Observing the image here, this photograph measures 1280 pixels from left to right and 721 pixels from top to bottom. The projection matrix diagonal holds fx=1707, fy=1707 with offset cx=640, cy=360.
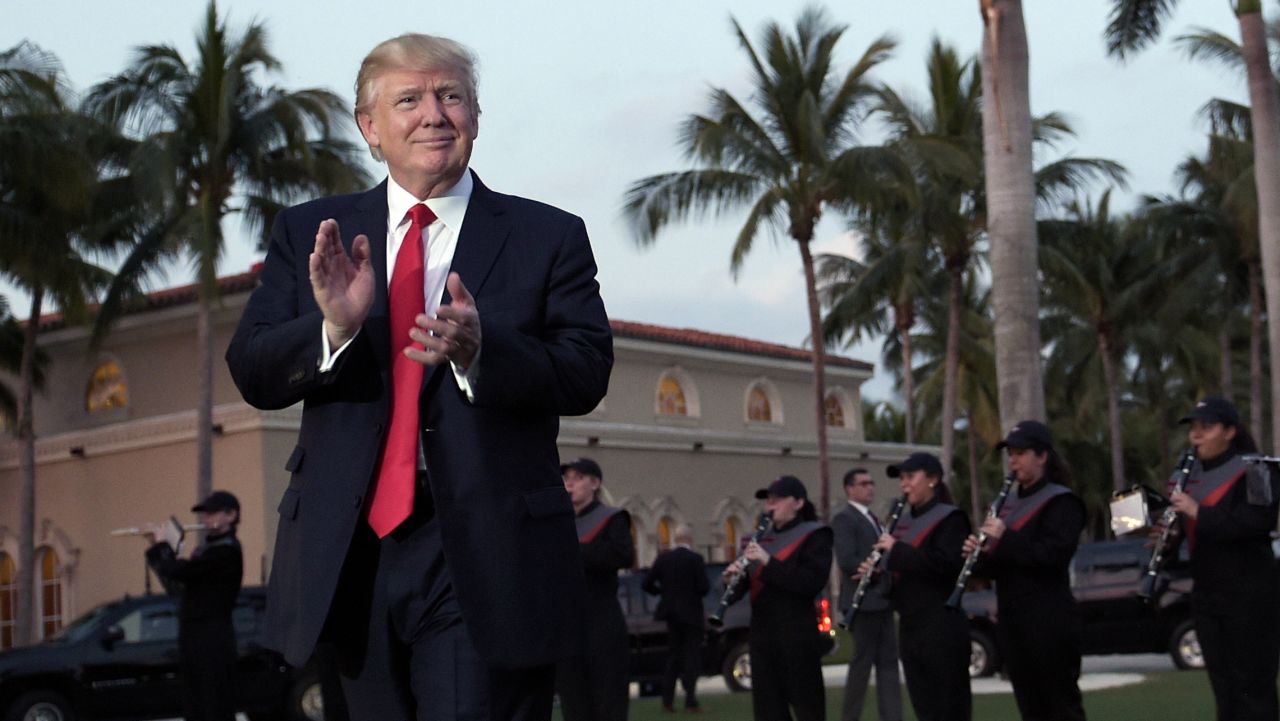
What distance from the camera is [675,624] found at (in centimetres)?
1853

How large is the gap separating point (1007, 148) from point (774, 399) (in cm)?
3160

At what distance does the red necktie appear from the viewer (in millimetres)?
3131

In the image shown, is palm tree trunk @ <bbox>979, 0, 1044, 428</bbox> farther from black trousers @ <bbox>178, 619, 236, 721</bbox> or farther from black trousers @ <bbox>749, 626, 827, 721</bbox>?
black trousers @ <bbox>178, 619, 236, 721</bbox>

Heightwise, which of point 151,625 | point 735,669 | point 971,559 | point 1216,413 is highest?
point 1216,413

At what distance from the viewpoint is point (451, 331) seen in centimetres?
295

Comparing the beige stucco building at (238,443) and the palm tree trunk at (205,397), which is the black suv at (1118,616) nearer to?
the palm tree trunk at (205,397)

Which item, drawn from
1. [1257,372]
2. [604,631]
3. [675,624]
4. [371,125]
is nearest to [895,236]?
[1257,372]

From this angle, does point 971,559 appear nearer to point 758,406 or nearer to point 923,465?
point 923,465

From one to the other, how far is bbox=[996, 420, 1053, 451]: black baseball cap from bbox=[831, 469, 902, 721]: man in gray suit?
7.46 ft

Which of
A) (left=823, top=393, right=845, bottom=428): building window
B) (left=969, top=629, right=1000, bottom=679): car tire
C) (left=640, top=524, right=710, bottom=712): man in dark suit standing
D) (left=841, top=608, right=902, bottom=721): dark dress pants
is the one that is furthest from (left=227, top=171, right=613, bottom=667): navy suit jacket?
(left=823, top=393, right=845, bottom=428): building window

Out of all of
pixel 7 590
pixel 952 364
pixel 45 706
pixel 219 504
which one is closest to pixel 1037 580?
pixel 219 504

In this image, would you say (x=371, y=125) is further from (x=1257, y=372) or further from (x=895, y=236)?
(x=1257, y=372)

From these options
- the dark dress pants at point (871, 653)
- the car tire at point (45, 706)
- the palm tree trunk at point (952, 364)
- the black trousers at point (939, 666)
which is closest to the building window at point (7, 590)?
the car tire at point (45, 706)

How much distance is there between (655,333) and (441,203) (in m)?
38.6
